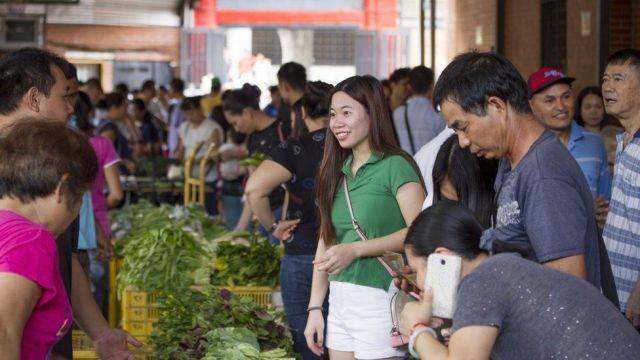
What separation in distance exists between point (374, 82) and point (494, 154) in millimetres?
1641

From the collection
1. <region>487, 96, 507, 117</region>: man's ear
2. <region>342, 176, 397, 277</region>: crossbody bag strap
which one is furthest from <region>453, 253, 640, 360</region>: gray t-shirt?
<region>342, 176, 397, 277</region>: crossbody bag strap

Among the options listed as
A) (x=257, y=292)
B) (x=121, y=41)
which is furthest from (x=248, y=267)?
(x=121, y=41)

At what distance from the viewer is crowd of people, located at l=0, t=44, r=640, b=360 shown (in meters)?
2.96

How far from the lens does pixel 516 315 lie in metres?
2.94

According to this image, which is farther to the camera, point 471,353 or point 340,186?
point 340,186

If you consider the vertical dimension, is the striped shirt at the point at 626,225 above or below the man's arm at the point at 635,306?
above

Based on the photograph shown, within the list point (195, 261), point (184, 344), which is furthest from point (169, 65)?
point (184, 344)

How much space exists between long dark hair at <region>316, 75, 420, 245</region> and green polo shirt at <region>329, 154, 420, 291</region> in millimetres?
46

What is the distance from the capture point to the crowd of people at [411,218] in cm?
296

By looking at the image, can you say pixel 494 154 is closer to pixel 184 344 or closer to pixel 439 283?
pixel 439 283

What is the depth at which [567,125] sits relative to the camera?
6.27 m

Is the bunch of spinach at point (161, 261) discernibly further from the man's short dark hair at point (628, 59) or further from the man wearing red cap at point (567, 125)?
the man's short dark hair at point (628, 59)

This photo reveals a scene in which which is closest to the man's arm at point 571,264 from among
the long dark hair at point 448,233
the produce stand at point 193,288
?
the long dark hair at point 448,233

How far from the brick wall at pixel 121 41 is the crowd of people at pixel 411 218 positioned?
24.7 m
